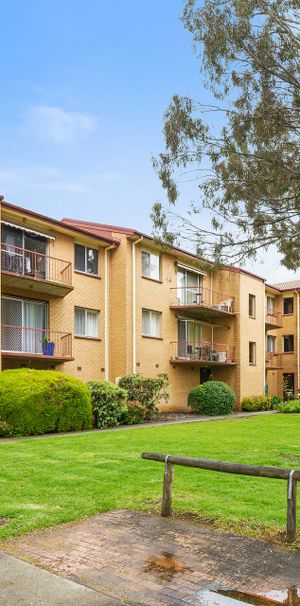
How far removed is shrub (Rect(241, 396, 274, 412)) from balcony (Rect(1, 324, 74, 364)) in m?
12.4

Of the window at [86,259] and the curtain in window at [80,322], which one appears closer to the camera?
the curtain in window at [80,322]

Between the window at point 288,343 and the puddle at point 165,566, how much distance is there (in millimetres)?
38923

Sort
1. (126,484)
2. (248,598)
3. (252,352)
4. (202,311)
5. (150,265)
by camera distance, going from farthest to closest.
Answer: (252,352), (202,311), (150,265), (126,484), (248,598)

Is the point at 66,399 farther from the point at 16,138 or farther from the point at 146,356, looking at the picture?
the point at 146,356

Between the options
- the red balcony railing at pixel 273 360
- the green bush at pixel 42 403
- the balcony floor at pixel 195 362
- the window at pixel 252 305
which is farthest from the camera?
the red balcony railing at pixel 273 360

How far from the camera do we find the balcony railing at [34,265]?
65.5ft

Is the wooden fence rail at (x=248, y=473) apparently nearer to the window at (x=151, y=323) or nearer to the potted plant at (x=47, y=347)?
the potted plant at (x=47, y=347)

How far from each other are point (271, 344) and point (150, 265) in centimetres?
1878

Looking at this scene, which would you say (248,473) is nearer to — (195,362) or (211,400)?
(211,400)

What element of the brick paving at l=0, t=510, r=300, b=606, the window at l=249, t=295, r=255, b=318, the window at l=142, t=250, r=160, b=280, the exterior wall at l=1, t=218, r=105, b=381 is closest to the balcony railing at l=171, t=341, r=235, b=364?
the window at l=249, t=295, r=255, b=318

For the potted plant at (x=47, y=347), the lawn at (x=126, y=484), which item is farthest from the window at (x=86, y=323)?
the lawn at (x=126, y=484)

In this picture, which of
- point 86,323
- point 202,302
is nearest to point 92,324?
point 86,323

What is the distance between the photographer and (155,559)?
4.95m

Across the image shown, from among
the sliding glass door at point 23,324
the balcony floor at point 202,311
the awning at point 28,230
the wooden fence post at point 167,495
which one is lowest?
the wooden fence post at point 167,495
